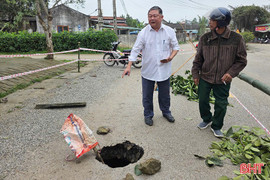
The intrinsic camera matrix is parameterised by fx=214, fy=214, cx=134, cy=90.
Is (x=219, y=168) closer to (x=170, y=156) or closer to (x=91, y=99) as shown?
(x=170, y=156)

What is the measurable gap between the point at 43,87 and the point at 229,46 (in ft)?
18.5

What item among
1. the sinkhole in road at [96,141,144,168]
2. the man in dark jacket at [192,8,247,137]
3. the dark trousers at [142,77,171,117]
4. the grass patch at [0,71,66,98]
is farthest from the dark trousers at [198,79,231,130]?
the grass patch at [0,71,66,98]

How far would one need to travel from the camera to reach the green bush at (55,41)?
19.0 m

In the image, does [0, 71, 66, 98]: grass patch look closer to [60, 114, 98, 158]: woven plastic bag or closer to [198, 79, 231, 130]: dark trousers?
[60, 114, 98, 158]: woven plastic bag

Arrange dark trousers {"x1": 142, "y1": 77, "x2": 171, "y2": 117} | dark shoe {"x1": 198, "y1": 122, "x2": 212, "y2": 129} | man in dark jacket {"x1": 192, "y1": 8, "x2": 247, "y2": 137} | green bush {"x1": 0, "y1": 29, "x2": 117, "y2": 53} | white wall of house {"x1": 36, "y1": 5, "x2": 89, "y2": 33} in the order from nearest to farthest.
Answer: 1. man in dark jacket {"x1": 192, "y1": 8, "x2": 247, "y2": 137}
2. dark shoe {"x1": 198, "y1": 122, "x2": 212, "y2": 129}
3. dark trousers {"x1": 142, "y1": 77, "x2": 171, "y2": 117}
4. green bush {"x1": 0, "y1": 29, "x2": 117, "y2": 53}
5. white wall of house {"x1": 36, "y1": 5, "x2": 89, "y2": 33}

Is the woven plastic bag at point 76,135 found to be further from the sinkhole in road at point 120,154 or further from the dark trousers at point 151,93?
the dark trousers at point 151,93

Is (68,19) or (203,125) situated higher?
(68,19)

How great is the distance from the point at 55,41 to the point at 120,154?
18.8m

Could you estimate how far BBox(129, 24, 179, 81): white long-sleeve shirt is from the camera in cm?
352

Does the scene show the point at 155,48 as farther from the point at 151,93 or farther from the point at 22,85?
the point at 22,85

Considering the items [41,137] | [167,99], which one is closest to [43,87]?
[41,137]

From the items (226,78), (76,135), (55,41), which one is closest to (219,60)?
(226,78)

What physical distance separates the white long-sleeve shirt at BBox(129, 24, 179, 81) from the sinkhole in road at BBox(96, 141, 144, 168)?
121cm

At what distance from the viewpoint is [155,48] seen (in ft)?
11.6
